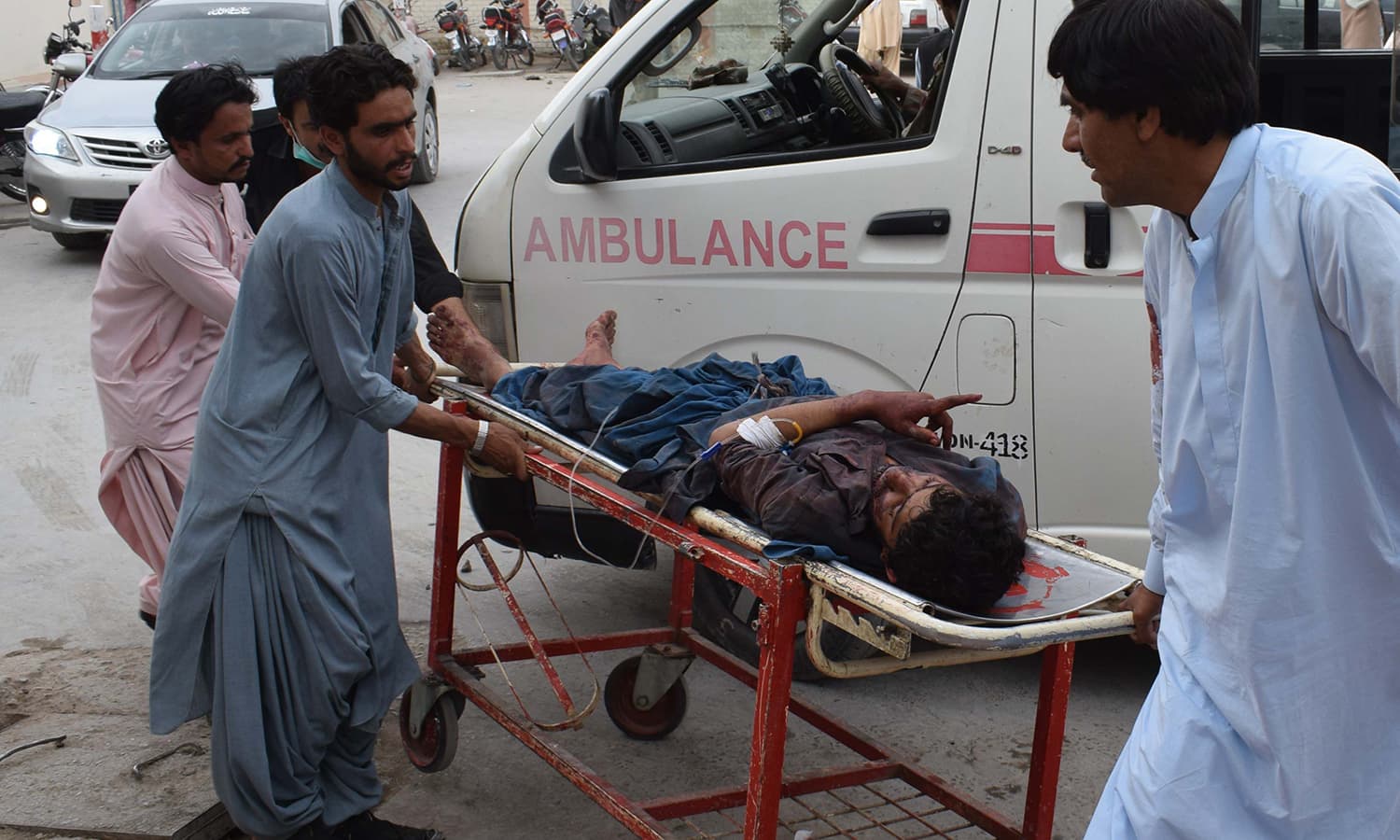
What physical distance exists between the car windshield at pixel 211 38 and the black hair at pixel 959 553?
7934 millimetres

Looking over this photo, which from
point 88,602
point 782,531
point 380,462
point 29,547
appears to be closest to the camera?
point 782,531

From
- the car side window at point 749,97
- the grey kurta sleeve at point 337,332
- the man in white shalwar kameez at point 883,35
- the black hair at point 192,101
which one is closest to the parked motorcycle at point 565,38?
the man in white shalwar kameez at point 883,35

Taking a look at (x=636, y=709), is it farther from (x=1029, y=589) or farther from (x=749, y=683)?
(x=1029, y=589)

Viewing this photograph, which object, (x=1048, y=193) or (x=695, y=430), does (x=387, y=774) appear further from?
(x=1048, y=193)

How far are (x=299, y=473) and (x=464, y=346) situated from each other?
3.24 ft

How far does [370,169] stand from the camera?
2.89 m

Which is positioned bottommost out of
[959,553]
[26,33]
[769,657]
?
[769,657]

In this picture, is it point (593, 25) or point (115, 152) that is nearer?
point (115, 152)

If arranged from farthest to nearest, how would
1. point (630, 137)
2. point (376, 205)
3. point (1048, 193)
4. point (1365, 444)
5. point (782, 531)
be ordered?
point (630, 137) → point (1048, 193) → point (376, 205) → point (782, 531) → point (1365, 444)

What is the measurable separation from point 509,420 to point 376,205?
1.99 feet

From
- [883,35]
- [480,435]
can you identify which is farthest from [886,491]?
[883,35]

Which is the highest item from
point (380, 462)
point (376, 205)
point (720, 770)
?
point (376, 205)

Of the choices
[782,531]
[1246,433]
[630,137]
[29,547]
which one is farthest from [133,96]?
[1246,433]

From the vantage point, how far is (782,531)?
102 inches
